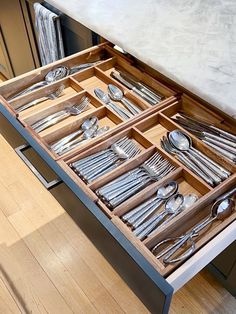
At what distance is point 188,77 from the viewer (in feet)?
2.95

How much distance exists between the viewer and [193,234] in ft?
2.34

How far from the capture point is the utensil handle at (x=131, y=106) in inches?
39.3

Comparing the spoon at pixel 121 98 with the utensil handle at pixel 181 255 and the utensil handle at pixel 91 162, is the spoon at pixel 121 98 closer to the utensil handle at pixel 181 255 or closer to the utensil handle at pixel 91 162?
the utensil handle at pixel 91 162

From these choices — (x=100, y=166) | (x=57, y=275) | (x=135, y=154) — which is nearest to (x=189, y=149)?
(x=135, y=154)

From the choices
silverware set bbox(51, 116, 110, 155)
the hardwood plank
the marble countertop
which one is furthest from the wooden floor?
the marble countertop

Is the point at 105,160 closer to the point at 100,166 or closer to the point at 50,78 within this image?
the point at 100,166

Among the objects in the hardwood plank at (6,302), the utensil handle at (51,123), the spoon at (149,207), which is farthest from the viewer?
the hardwood plank at (6,302)

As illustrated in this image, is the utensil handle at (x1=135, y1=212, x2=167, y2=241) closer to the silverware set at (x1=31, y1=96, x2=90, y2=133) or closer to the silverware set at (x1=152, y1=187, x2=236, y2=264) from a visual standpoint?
the silverware set at (x1=152, y1=187, x2=236, y2=264)

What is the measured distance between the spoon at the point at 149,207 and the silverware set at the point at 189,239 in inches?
2.8

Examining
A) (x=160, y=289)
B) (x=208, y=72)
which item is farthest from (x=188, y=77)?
(x=160, y=289)

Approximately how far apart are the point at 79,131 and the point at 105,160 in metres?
0.16

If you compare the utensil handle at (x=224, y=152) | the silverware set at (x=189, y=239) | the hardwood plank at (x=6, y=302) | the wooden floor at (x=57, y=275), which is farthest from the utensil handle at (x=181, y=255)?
the hardwood plank at (x=6, y=302)

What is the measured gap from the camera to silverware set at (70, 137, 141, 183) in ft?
2.68

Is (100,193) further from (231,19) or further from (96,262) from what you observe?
(231,19)
